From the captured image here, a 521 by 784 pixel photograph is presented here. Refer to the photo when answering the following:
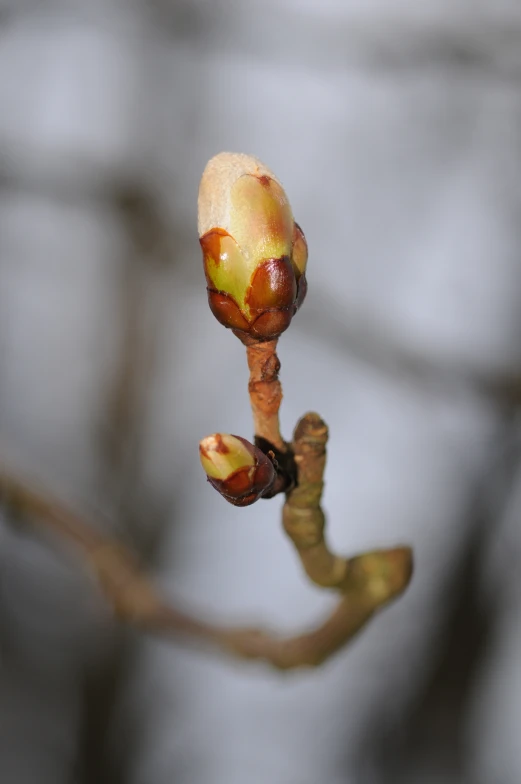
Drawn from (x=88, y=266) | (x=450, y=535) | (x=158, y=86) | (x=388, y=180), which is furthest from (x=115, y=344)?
(x=450, y=535)

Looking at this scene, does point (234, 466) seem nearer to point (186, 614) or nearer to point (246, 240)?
point (246, 240)

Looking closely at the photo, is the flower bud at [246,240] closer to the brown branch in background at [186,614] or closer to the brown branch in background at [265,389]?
the brown branch in background at [265,389]

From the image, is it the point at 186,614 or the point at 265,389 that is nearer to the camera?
the point at 265,389

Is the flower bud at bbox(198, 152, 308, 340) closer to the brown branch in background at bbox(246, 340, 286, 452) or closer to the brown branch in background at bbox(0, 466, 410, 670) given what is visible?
the brown branch in background at bbox(246, 340, 286, 452)

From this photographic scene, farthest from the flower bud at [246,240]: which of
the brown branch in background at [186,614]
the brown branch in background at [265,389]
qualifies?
the brown branch in background at [186,614]

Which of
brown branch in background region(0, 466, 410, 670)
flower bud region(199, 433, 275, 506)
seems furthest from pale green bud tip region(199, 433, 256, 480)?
brown branch in background region(0, 466, 410, 670)

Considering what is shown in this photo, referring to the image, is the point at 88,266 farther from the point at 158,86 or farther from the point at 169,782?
the point at 169,782

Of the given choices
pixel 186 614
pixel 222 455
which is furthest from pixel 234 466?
pixel 186 614
